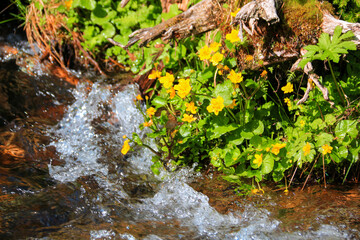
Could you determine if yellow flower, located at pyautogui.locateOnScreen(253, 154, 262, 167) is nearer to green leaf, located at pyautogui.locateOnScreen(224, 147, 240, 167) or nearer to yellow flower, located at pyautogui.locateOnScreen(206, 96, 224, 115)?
green leaf, located at pyautogui.locateOnScreen(224, 147, 240, 167)

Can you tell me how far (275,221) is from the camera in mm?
2258

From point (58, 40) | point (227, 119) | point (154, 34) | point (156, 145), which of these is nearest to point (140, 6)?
point (58, 40)

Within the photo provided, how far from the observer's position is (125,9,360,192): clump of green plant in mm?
2361

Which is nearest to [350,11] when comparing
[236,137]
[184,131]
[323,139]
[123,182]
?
[323,139]

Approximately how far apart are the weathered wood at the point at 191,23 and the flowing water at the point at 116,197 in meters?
0.93

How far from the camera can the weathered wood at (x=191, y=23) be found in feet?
9.65

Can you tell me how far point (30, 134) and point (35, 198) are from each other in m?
1.09

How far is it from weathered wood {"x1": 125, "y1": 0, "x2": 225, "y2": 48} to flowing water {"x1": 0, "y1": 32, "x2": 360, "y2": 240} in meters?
0.93

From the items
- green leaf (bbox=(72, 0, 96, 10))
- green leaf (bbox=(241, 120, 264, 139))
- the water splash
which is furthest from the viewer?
green leaf (bbox=(72, 0, 96, 10))

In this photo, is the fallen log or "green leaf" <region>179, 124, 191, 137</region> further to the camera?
"green leaf" <region>179, 124, 191, 137</region>

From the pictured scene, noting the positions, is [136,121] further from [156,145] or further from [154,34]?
[154,34]

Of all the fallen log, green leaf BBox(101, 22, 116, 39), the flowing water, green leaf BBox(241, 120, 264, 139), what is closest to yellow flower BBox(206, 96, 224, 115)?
green leaf BBox(241, 120, 264, 139)

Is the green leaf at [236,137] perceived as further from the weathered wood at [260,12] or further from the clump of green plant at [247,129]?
the weathered wood at [260,12]

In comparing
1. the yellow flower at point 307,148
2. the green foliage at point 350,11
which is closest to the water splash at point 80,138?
the yellow flower at point 307,148
